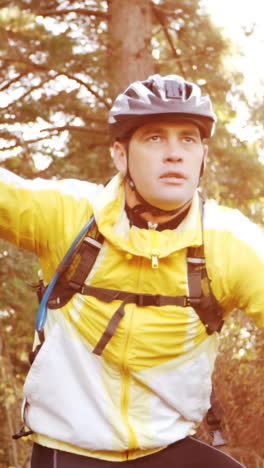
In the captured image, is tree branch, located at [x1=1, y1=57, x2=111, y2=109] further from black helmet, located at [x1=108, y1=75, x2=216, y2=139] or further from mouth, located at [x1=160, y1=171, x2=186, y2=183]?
mouth, located at [x1=160, y1=171, x2=186, y2=183]

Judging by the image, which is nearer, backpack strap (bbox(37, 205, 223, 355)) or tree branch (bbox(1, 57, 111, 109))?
backpack strap (bbox(37, 205, 223, 355))

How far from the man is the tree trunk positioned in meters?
7.27

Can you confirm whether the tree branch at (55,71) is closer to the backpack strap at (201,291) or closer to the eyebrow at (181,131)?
the eyebrow at (181,131)

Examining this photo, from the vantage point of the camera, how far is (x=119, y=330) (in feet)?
9.68

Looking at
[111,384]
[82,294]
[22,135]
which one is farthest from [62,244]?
[22,135]

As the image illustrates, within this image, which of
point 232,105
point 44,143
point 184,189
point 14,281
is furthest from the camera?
point 232,105

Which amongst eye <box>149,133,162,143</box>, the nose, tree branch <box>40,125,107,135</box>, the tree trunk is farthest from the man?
tree branch <box>40,125,107,135</box>

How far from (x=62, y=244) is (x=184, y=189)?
2.15ft

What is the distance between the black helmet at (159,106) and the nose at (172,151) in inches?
5.3

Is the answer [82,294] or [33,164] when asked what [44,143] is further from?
[82,294]

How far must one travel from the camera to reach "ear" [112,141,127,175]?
3499mm

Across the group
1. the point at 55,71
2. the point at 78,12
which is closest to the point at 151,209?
the point at 55,71

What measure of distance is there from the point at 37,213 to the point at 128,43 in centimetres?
786

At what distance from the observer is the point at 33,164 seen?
10242 mm
